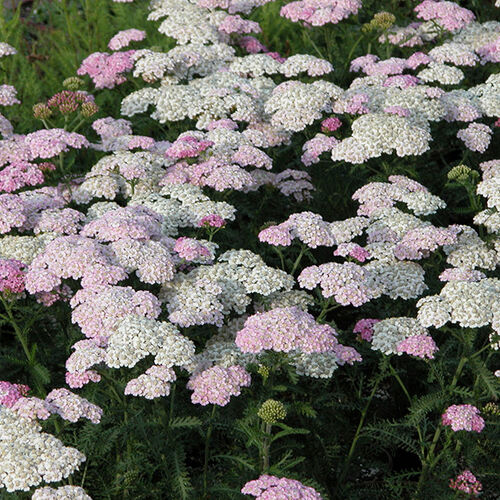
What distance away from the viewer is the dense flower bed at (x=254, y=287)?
388cm

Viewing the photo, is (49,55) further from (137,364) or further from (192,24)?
(137,364)

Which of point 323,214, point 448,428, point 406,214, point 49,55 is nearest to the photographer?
point 448,428

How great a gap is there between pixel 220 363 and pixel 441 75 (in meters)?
3.20

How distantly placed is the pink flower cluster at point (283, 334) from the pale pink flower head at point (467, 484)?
0.78m

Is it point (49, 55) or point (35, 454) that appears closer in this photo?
point (35, 454)

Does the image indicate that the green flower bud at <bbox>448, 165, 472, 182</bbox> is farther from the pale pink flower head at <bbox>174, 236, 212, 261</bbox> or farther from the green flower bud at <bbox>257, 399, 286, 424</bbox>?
the green flower bud at <bbox>257, 399, 286, 424</bbox>

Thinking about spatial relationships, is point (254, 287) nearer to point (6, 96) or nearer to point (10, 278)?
point (10, 278)

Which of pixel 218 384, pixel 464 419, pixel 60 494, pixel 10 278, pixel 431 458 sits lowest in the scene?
pixel 431 458

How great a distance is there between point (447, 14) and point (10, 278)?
4337mm

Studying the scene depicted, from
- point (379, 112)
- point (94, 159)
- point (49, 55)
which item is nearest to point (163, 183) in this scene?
point (94, 159)

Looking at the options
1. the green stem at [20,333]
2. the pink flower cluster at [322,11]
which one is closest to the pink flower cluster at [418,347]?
the green stem at [20,333]

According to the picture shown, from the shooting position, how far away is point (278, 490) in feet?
10.6

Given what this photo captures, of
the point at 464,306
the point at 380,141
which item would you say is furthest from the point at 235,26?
the point at 464,306

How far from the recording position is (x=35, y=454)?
3.40m
